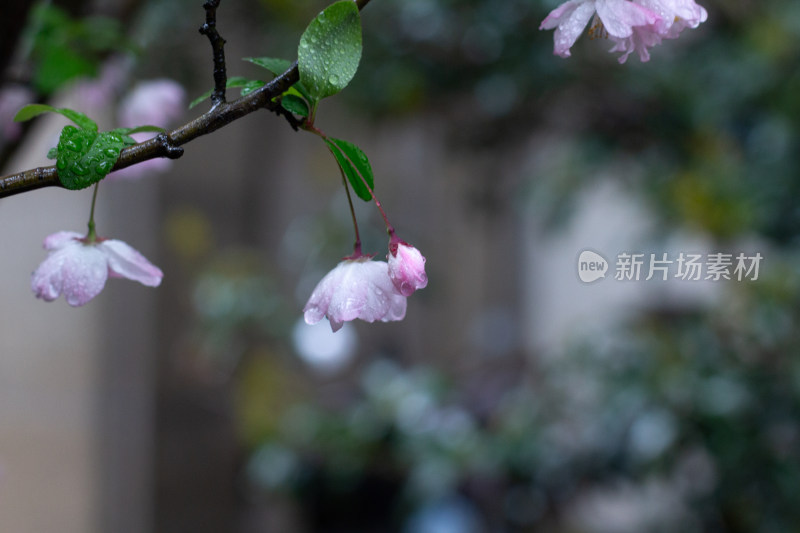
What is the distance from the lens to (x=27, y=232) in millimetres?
1410

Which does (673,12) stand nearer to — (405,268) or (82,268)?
(405,268)

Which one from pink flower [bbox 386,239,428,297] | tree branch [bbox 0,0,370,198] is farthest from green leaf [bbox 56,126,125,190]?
pink flower [bbox 386,239,428,297]

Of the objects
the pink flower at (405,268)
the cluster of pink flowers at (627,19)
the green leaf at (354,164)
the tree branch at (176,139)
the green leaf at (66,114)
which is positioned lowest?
the pink flower at (405,268)

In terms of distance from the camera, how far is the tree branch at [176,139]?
24 centimetres

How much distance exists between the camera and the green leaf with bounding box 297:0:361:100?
256 mm

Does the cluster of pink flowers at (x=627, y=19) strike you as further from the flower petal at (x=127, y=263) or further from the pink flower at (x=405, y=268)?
the flower petal at (x=127, y=263)

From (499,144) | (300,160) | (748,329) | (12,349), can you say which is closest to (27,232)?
(12,349)

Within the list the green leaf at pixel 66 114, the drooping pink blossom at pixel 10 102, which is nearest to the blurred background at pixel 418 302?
the drooping pink blossom at pixel 10 102

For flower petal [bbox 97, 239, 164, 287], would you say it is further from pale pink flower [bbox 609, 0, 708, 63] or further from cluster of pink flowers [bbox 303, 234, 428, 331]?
pale pink flower [bbox 609, 0, 708, 63]

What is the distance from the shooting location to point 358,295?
30 cm

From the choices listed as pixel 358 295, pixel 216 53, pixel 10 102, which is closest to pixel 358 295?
pixel 358 295

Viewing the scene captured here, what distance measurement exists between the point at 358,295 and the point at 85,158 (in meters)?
0.11

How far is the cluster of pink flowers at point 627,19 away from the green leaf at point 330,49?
8 cm

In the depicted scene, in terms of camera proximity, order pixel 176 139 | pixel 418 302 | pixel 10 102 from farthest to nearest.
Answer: pixel 418 302 → pixel 10 102 → pixel 176 139
